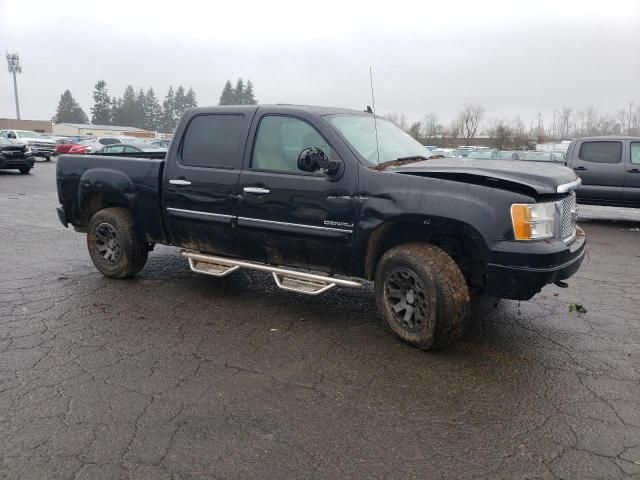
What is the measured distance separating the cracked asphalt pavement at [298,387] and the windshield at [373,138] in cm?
152

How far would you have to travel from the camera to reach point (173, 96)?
121125mm

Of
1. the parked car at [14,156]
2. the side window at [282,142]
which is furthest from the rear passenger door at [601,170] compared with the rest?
the parked car at [14,156]

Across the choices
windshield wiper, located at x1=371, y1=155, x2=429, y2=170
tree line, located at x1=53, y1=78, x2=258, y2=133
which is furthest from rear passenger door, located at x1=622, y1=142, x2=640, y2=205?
tree line, located at x1=53, y1=78, x2=258, y2=133

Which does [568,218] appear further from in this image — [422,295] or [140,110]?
[140,110]

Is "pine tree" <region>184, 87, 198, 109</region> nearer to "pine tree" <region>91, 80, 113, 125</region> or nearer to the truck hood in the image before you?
"pine tree" <region>91, 80, 113, 125</region>

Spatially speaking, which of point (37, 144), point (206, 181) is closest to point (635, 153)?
point (206, 181)

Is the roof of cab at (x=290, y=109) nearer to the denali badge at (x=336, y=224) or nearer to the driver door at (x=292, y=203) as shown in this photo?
the driver door at (x=292, y=203)

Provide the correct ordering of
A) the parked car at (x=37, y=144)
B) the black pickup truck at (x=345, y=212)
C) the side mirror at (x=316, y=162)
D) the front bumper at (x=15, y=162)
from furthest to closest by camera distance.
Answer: the parked car at (x=37, y=144) < the front bumper at (x=15, y=162) < the side mirror at (x=316, y=162) < the black pickup truck at (x=345, y=212)

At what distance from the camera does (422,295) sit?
4039 millimetres

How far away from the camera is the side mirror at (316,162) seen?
4.23m

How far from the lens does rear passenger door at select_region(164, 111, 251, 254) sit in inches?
198

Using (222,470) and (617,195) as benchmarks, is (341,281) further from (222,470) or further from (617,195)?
(617,195)

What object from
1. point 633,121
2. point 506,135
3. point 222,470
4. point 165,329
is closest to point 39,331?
point 165,329

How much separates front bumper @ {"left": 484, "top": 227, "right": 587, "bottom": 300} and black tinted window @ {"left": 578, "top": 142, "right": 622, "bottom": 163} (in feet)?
28.3
